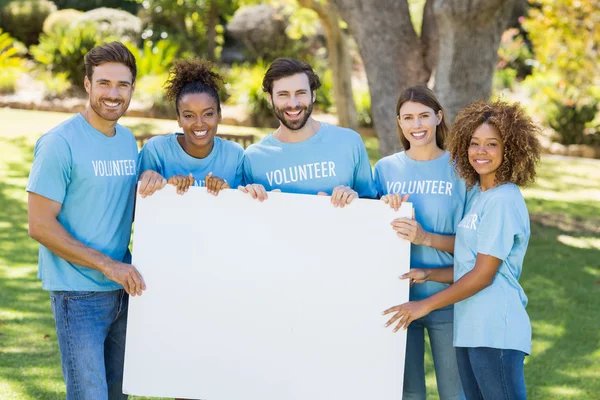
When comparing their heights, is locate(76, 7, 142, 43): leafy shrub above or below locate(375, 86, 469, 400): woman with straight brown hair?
above

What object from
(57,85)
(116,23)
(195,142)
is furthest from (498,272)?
(116,23)

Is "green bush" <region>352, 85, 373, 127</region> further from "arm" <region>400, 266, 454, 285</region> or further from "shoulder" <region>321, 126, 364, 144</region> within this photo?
"arm" <region>400, 266, 454, 285</region>

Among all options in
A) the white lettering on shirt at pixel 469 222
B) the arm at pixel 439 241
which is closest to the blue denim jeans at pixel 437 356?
the arm at pixel 439 241

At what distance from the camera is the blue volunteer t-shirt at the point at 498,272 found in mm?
2992

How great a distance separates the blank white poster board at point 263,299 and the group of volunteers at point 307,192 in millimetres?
89

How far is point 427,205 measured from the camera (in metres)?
3.38

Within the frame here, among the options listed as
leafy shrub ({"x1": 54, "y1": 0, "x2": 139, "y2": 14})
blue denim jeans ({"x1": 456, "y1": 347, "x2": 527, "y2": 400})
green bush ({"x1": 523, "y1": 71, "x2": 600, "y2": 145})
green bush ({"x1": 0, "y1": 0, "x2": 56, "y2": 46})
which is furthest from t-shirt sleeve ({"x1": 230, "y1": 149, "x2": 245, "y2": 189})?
leafy shrub ({"x1": 54, "y1": 0, "x2": 139, "y2": 14})

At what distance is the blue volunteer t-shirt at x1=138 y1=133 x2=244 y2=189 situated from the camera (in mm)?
3523

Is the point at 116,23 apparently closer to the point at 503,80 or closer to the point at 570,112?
the point at 503,80

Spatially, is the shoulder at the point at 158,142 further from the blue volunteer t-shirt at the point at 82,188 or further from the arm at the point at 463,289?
the arm at the point at 463,289

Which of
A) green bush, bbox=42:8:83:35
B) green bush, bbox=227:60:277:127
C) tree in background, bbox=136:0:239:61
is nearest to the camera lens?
green bush, bbox=227:60:277:127

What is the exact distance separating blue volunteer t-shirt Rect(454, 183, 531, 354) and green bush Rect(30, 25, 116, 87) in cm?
1375

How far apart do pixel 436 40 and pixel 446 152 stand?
438cm

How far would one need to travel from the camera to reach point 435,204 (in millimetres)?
3371
